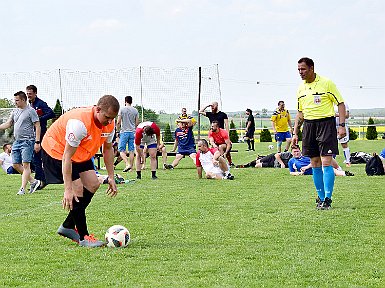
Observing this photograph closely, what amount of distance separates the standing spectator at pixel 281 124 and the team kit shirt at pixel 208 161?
617 cm

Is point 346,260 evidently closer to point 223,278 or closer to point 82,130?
point 223,278

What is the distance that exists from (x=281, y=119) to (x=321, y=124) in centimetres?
1280

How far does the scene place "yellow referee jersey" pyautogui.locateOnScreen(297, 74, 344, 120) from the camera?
10438mm

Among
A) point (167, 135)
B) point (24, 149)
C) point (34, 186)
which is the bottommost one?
point (167, 135)

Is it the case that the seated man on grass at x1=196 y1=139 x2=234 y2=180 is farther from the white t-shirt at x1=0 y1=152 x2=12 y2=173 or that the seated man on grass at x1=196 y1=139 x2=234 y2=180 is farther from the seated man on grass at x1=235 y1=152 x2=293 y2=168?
the white t-shirt at x1=0 y1=152 x2=12 y2=173

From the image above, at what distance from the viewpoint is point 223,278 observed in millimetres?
5965

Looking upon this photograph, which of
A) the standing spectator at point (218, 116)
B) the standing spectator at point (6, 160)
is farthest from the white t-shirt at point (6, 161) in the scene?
the standing spectator at point (218, 116)

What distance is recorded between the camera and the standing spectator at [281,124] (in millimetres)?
23250

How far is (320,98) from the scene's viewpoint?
10.4 metres

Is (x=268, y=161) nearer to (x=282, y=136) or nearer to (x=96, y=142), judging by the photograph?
(x=282, y=136)

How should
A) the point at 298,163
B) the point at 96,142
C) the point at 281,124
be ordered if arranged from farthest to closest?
the point at 281,124 → the point at 298,163 → the point at 96,142

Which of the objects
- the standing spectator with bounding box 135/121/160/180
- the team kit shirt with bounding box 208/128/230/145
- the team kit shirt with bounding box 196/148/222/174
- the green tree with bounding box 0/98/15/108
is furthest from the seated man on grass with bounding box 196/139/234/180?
the green tree with bounding box 0/98/15/108

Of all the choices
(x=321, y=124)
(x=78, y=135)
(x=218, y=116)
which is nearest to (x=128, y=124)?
(x=218, y=116)

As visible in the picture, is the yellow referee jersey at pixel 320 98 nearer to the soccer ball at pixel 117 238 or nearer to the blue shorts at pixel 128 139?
the soccer ball at pixel 117 238
